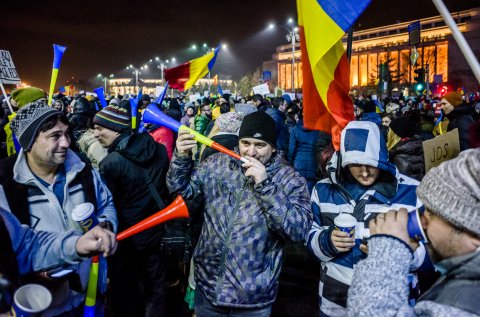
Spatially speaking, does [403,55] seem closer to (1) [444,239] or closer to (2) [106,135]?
(2) [106,135]

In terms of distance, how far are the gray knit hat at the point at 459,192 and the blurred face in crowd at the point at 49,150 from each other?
2.22 metres

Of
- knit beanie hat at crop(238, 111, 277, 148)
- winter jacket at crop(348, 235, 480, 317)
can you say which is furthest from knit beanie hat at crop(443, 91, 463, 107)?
winter jacket at crop(348, 235, 480, 317)

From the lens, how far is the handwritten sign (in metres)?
6.47

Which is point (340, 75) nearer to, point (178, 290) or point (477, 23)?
point (178, 290)

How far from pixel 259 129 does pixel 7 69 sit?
205 inches

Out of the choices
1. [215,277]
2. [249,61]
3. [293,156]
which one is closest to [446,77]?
[249,61]

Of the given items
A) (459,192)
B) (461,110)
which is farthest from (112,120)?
(461,110)

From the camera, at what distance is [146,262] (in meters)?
4.22

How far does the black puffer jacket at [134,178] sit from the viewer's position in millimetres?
3953

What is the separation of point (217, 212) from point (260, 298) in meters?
0.63

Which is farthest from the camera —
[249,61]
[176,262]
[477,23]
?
[249,61]

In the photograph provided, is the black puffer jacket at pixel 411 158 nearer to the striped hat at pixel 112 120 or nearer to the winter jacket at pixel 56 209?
the striped hat at pixel 112 120

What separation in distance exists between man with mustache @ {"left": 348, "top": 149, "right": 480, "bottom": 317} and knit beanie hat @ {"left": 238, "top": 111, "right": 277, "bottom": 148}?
1.38 m

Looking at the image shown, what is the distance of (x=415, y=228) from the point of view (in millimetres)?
1703
